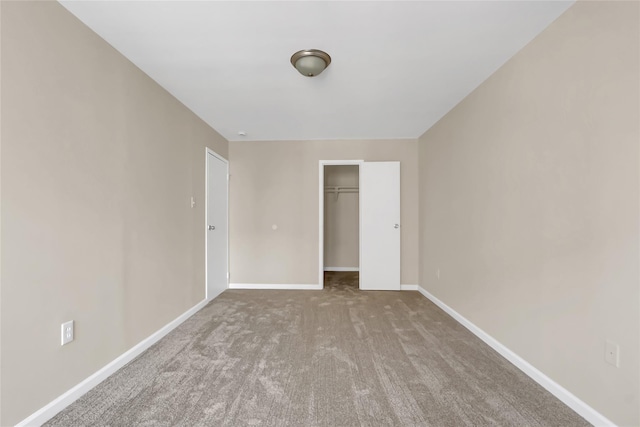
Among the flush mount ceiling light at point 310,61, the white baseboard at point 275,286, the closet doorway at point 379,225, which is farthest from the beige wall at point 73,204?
the closet doorway at point 379,225

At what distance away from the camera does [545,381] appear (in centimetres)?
191

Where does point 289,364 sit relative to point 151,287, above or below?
below

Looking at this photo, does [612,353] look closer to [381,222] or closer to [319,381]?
[319,381]

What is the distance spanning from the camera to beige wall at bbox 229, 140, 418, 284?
4.57 meters

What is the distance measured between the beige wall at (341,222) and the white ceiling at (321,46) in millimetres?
3077

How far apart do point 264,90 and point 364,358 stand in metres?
2.55

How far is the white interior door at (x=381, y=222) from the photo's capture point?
4.47 metres

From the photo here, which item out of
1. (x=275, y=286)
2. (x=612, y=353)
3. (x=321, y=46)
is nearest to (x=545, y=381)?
(x=612, y=353)

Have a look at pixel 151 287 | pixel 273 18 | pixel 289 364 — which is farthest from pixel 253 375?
pixel 273 18

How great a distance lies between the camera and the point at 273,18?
70.7 inches

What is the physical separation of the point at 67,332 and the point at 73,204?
30.6 inches

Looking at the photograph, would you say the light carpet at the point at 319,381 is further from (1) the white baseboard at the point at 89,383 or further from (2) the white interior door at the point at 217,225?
(2) the white interior door at the point at 217,225

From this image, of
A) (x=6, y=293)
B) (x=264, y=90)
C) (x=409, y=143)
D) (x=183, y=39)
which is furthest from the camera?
(x=409, y=143)

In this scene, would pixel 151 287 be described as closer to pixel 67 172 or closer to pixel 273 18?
pixel 67 172
